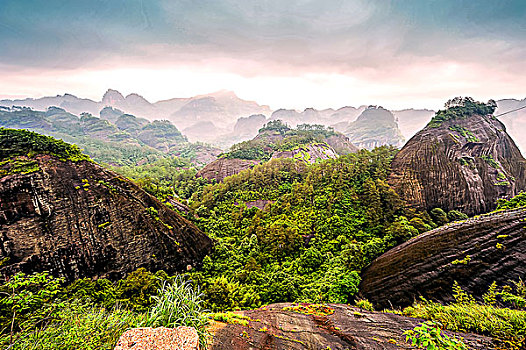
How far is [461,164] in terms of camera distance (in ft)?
55.0

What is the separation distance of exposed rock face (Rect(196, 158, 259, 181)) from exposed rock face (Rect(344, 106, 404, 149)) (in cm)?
9730

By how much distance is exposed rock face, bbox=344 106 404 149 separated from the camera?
395ft

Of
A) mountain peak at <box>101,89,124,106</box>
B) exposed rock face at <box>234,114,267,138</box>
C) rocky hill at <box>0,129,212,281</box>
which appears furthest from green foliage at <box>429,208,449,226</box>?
mountain peak at <box>101,89,124,106</box>

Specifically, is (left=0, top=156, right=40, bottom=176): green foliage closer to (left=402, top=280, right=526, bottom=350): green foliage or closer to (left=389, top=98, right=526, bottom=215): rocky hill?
(left=402, top=280, right=526, bottom=350): green foliage

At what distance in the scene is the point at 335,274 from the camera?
1119cm

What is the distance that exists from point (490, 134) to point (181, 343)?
97.4 feet

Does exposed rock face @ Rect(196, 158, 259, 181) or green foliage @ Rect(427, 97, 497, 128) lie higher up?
green foliage @ Rect(427, 97, 497, 128)

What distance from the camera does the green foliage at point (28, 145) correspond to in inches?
356

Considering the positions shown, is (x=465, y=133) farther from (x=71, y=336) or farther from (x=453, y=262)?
(x=71, y=336)

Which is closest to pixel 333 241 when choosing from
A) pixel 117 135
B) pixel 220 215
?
pixel 220 215

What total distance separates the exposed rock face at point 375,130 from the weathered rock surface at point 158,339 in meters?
125

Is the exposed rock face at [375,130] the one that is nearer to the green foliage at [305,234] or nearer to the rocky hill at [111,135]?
the rocky hill at [111,135]

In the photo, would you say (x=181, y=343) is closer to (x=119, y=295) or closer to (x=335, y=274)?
(x=119, y=295)

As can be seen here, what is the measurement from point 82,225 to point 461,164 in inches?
1026
